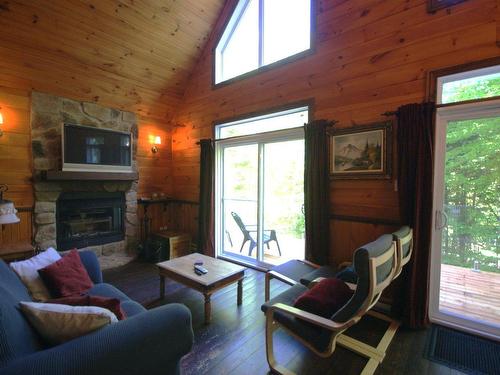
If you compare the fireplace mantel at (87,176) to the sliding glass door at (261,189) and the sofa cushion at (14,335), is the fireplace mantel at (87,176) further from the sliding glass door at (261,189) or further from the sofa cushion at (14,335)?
the sofa cushion at (14,335)

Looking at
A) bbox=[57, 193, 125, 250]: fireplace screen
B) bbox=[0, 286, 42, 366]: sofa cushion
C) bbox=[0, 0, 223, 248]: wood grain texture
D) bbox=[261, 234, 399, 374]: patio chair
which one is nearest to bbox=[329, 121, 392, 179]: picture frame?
bbox=[261, 234, 399, 374]: patio chair

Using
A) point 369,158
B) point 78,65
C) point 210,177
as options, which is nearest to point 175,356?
point 369,158

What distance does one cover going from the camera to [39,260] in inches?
80.7

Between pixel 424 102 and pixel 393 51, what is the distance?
0.65 metres

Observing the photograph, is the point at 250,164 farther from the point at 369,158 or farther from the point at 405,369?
the point at 405,369

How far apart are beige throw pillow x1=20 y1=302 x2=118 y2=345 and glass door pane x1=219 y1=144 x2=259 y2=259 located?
2801 millimetres

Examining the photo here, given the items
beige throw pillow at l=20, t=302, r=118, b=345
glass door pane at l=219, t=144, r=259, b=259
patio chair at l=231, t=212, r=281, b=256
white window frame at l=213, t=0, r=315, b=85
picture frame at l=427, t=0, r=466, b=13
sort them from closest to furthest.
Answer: beige throw pillow at l=20, t=302, r=118, b=345, picture frame at l=427, t=0, r=466, b=13, white window frame at l=213, t=0, r=315, b=85, patio chair at l=231, t=212, r=281, b=256, glass door pane at l=219, t=144, r=259, b=259

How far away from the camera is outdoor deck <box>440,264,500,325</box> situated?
2244mm

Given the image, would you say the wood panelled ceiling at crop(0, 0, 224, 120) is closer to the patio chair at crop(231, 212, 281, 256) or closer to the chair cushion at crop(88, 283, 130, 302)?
the patio chair at crop(231, 212, 281, 256)

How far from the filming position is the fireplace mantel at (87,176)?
3436mm

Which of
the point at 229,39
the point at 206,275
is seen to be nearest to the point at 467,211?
the point at 206,275

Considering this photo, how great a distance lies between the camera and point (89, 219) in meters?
4.05

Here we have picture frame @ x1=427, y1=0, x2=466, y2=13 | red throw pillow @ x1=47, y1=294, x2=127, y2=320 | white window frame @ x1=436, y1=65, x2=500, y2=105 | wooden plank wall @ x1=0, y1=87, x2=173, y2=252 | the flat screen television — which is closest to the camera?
red throw pillow @ x1=47, y1=294, x2=127, y2=320

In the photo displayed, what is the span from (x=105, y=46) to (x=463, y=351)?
5.12m
